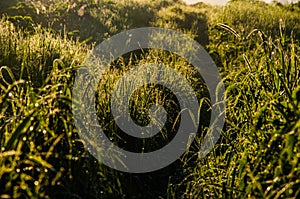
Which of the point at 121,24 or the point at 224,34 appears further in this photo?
the point at 121,24

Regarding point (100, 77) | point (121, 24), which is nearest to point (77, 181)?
point (100, 77)

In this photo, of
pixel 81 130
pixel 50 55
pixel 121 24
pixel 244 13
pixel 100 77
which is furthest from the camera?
pixel 244 13

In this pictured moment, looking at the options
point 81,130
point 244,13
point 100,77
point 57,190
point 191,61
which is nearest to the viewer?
point 57,190

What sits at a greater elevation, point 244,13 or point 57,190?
point 244,13

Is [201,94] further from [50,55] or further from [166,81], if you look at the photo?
[50,55]

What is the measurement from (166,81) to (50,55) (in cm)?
106

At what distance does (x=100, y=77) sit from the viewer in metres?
2.91

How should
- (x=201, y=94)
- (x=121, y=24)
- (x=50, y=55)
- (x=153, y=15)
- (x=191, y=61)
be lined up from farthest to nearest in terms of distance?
(x=153, y=15), (x=121, y=24), (x=191, y=61), (x=201, y=94), (x=50, y=55)

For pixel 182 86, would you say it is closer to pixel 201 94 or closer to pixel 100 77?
pixel 201 94

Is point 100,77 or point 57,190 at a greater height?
point 100,77

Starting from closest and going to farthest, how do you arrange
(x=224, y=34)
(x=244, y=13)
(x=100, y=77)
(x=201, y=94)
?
(x=100, y=77) < (x=201, y=94) < (x=224, y=34) < (x=244, y=13)

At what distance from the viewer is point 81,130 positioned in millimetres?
2264

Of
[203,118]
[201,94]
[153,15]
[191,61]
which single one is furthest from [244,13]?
[203,118]

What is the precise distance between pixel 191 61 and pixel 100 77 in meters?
2.36
